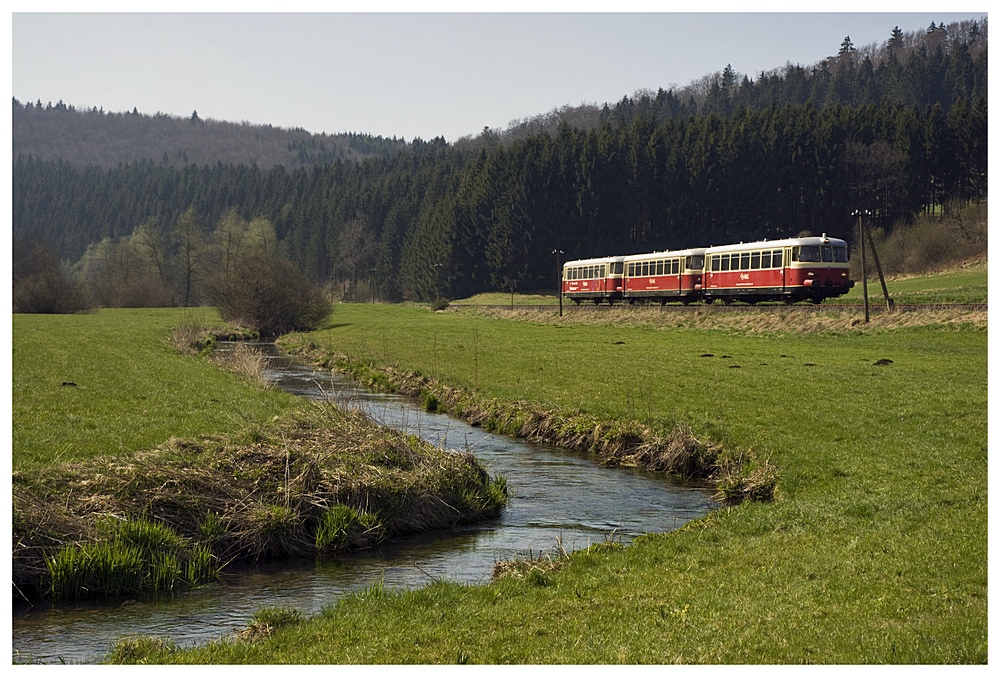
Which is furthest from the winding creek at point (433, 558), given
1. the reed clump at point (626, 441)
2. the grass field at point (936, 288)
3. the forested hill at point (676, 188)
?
the forested hill at point (676, 188)

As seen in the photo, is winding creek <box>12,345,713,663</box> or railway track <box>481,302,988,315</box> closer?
winding creek <box>12,345,713,663</box>

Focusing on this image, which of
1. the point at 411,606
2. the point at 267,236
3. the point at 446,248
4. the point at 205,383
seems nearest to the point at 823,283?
the point at 205,383

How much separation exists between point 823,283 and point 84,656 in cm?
4758

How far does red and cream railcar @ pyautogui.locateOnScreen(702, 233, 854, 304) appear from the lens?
51.3 meters

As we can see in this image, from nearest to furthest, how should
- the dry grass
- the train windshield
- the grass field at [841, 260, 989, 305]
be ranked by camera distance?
the dry grass, the train windshield, the grass field at [841, 260, 989, 305]

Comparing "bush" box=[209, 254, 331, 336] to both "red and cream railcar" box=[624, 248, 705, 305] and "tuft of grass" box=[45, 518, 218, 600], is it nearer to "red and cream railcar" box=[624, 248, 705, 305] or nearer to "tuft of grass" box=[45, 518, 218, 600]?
"red and cream railcar" box=[624, 248, 705, 305]

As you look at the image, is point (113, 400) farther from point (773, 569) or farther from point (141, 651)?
point (773, 569)

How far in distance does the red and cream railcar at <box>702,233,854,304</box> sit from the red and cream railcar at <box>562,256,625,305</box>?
41.5 ft

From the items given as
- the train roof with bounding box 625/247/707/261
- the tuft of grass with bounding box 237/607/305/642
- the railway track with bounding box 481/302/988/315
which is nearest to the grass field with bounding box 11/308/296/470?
the tuft of grass with bounding box 237/607/305/642

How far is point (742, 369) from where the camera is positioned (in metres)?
32.4

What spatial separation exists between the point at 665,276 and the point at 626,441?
40508 mm

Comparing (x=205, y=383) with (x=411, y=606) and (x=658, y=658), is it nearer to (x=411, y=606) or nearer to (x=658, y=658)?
(x=411, y=606)

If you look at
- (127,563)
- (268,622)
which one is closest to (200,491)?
(127,563)

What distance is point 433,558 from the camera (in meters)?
14.8
